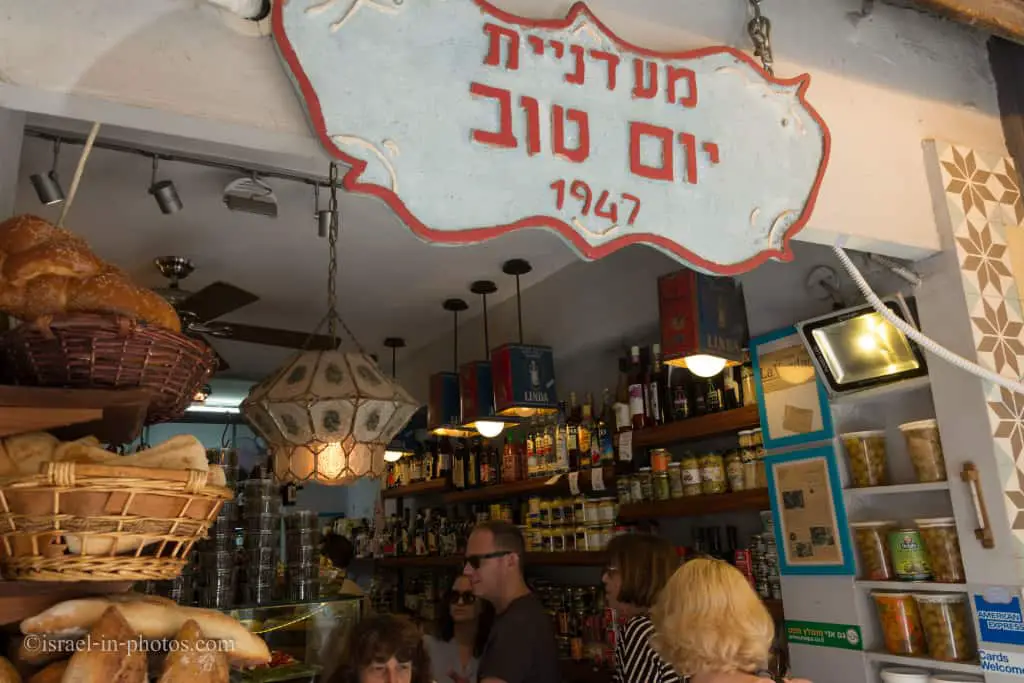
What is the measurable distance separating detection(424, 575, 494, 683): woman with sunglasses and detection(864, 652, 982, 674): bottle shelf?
197 centimetres

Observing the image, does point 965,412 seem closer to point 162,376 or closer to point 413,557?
point 162,376

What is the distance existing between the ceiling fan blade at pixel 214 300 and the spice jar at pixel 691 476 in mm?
2345

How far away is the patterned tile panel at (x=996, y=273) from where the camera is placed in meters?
2.34

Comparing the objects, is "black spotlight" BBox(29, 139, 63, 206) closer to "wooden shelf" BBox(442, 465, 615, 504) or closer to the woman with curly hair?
the woman with curly hair

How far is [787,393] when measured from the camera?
3088mm

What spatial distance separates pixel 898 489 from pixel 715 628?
0.98m

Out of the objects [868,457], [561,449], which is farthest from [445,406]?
[868,457]

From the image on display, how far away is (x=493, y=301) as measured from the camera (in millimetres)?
5457

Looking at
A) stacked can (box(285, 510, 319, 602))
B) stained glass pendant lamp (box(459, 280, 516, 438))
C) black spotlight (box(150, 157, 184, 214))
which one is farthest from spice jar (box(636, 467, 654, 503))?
black spotlight (box(150, 157, 184, 214))

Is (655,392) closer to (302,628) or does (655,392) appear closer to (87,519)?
(302,628)

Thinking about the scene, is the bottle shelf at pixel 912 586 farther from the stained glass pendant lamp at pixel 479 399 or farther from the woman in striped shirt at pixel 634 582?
the stained glass pendant lamp at pixel 479 399

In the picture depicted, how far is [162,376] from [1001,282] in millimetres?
2537

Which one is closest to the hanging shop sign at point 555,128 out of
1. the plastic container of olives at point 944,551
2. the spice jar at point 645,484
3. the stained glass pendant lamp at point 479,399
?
the plastic container of olives at point 944,551

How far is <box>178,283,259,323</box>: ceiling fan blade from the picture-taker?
156 inches
